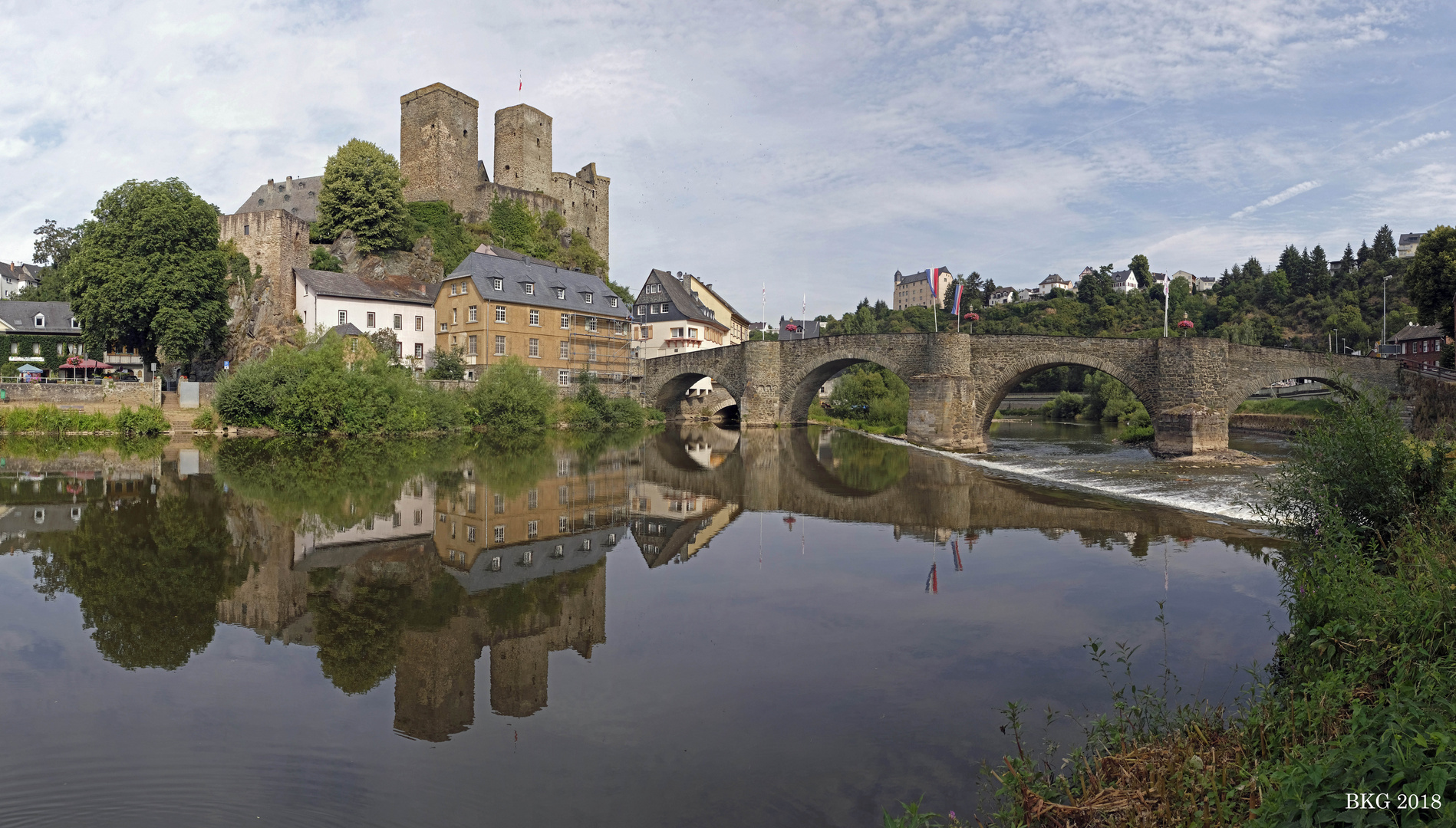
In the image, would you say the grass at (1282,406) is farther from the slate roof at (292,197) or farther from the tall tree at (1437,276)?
the slate roof at (292,197)

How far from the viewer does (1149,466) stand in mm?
24328

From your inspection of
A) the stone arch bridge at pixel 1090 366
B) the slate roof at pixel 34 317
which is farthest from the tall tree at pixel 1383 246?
the slate roof at pixel 34 317

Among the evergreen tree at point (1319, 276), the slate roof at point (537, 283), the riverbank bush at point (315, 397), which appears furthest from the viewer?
the evergreen tree at point (1319, 276)

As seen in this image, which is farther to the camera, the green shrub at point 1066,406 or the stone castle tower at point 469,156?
the green shrub at point 1066,406

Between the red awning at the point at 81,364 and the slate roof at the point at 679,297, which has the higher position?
the slate roof at the point at 679,297

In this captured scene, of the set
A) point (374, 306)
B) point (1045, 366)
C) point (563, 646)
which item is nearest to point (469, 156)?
point (374, 306)

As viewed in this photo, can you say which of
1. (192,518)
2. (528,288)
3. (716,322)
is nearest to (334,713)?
(192,518)

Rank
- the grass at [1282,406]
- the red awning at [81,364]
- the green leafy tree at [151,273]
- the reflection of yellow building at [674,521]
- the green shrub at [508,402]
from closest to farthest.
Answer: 1. the reflection of yellow building at [674,521]
2. the red awning at [81,364]
3. the green shrub at [508,402]
4. the green leafy tree at [151,273]
5. the grass at [1282,406]

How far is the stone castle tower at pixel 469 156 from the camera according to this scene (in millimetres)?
55969

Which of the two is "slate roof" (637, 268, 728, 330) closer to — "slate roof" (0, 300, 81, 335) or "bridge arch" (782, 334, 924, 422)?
"bridge arch" (782, 334, 924, 422)

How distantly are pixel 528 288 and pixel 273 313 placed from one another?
13328mm

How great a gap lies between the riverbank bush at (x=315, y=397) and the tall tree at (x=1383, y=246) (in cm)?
9235

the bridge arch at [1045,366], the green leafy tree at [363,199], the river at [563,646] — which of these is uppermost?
the green leafy tree at [363,199]

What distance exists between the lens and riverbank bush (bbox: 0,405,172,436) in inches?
1196
